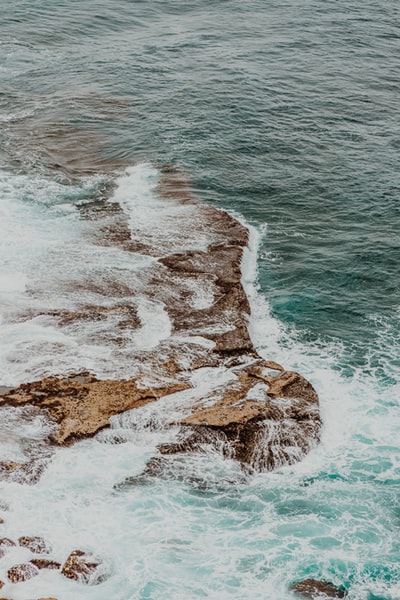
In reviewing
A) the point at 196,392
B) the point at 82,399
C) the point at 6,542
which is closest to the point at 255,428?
the point at 196,392

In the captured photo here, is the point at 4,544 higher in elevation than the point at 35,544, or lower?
higher

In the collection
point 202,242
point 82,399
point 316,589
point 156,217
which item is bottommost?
point 316,589

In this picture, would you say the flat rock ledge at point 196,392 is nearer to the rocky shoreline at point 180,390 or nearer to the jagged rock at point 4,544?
the rocky shoreline at point 180,390

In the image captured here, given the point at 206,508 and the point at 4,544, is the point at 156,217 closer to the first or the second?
the point at 206,508

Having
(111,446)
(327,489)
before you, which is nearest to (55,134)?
(111,446)

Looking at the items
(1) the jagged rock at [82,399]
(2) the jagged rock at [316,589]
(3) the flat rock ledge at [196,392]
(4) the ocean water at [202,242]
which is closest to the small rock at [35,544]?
(4) the ocean water at [202,242]
